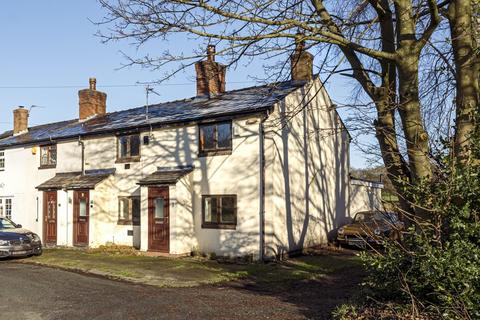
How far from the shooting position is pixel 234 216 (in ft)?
54.6

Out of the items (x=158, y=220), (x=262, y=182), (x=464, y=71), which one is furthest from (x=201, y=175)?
(x=464, y=71)

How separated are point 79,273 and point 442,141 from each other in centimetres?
1100

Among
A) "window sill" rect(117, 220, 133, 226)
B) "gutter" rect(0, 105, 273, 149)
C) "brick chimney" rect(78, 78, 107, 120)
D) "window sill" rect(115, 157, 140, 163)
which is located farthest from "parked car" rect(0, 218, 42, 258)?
"brick chimney" rect(78, 78, 107, 120)

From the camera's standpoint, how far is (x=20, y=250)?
16.6 metres

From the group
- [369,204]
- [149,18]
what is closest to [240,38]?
[149,18]

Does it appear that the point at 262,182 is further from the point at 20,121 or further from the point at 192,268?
the point at 20,121

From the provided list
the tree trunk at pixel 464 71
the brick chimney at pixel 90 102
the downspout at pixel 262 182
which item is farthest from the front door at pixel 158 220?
the tree trunk at pixel 464 71

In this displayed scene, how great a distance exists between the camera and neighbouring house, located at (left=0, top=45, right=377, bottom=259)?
16469 mm

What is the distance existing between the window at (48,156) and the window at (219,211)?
32.6 feet

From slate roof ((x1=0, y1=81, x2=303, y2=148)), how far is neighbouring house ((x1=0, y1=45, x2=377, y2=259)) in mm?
88

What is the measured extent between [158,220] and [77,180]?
5.37 metres

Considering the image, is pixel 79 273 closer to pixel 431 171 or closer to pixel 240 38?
pixel 240 38

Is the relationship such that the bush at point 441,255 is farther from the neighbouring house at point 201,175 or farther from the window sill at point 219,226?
the window sill at point 219,226

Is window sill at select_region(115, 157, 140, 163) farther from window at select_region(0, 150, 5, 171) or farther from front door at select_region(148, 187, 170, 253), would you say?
window at select_region(0, 150, 5, 171)
